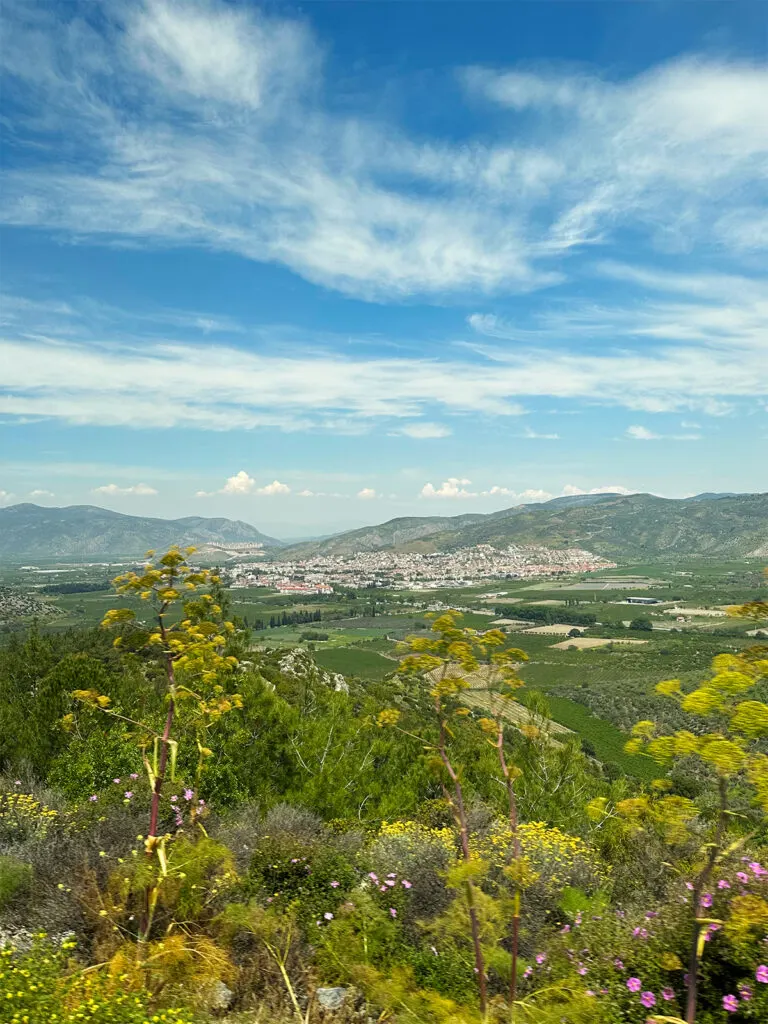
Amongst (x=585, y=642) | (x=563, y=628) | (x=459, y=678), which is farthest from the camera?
(x=563, y=628)

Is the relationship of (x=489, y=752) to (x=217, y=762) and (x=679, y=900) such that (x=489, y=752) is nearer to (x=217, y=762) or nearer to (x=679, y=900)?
(x=217, y=762)

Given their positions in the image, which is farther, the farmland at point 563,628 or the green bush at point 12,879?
the farmland at point 563,628

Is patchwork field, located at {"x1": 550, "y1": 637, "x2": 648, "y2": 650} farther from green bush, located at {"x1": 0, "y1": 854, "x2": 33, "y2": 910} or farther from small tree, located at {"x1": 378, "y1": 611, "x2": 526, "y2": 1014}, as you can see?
small tree, located at {"x1": 378, "y1": 611, "x2": 526, "y2": 1014}

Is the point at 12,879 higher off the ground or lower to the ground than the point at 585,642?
higher

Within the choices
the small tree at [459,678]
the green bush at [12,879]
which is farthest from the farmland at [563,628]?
the small tree at [459,678]

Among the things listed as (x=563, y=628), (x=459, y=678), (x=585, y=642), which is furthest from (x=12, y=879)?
(x=563, y=628)

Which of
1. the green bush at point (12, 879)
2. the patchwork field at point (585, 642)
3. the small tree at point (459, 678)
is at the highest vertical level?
the small tree at point (459, 678)

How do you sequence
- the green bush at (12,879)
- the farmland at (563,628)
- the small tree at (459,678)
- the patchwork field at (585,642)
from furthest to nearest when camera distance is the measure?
the patchwork field at (585,642) < the farmland at (563,628) < the green bush at (12,879) < the small tree at (459,678)

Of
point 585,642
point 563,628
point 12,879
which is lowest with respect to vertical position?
point 563,628

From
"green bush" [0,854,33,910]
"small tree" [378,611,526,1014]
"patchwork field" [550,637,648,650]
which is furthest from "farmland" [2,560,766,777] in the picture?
"small tree" [378,611,526,1014]

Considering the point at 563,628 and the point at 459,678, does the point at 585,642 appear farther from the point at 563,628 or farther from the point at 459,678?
the point at 459,678

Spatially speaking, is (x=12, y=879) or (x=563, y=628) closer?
(x=12, y=879)

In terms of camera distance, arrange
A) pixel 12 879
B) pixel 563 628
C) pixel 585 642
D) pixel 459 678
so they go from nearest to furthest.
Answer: pixel 459 678 → pixel 12 879 → pixel 585 642 → pixel 563 628

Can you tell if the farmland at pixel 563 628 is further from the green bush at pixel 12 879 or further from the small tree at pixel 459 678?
the small tree at pixel 459 678
